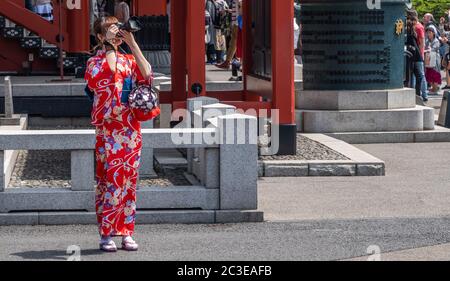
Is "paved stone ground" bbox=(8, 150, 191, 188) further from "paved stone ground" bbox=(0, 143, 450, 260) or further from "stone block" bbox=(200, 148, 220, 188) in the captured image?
"stone block" bbox=(200, 148, 220, 188)

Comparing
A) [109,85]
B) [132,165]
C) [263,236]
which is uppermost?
[109,85]

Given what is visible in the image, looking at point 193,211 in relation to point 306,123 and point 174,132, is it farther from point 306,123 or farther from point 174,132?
point 306,123

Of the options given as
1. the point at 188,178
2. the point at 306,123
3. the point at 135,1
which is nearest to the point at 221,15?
the point at 135,1

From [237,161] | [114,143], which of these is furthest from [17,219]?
[237,161]

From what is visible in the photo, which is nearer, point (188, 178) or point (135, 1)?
point (188, 178)

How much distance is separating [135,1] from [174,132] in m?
13.9

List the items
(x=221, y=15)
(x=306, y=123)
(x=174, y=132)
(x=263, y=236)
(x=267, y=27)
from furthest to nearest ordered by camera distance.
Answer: (x=221, y=15) → (x=306, y=123) → (x=267, y=27) → (x=174, y=132) → (x=263, y=236)

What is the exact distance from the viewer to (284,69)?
16.0 metres

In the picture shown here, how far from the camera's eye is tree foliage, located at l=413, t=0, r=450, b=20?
4400 cm

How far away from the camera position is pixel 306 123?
18672 mm

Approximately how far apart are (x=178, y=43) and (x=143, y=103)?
27.9 ft

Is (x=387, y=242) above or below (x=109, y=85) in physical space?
below

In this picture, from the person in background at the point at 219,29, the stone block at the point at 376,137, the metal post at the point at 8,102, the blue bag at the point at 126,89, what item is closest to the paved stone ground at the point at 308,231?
the blue bag at the point at 126,89

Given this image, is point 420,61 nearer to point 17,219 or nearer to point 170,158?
point 170,158
